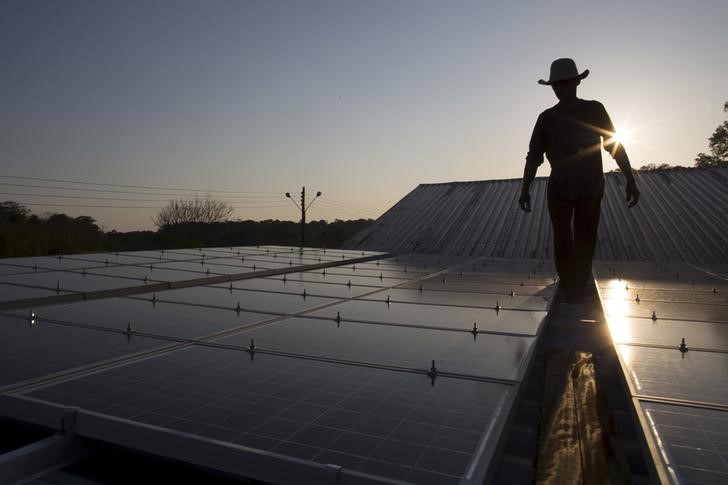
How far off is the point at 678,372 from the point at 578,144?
333 centimetres

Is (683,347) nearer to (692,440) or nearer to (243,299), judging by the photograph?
(692,440)

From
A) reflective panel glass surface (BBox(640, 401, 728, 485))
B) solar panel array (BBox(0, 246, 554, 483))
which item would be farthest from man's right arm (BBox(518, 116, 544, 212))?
reflective panel glass surface (BBox(640, 401, 728, 485))

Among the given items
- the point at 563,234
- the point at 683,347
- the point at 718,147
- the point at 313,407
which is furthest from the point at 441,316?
the point at 718,147

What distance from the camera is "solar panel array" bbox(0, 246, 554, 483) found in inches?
116

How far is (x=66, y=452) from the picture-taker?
10.5 feet

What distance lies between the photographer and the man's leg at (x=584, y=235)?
6.93 meters

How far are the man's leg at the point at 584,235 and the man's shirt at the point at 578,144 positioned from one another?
0.16 m

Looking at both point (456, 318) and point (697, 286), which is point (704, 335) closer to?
point (456, 318)

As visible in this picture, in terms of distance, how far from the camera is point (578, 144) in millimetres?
6777

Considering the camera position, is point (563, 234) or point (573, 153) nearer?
point (573, 153)

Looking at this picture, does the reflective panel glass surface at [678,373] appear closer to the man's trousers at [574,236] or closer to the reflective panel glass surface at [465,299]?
the man's trousers at [574,236]

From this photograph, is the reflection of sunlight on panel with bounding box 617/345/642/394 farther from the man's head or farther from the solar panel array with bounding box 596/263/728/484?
the man's head

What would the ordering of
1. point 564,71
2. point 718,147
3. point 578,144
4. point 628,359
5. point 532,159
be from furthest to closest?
point 718,147
point 532,159
point 578,144
point 564,71
point 628,359

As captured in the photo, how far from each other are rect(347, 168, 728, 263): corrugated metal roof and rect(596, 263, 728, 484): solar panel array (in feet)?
40.7
